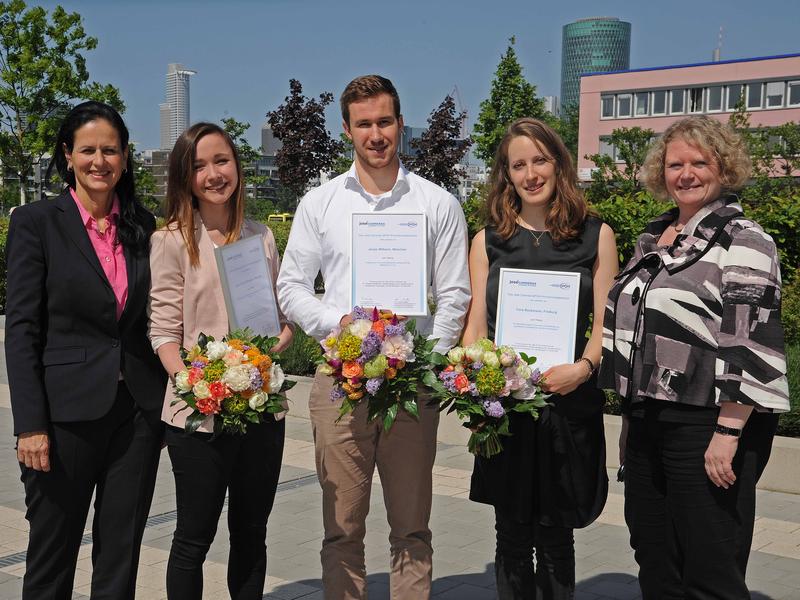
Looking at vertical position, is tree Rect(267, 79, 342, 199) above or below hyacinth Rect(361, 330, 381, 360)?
above

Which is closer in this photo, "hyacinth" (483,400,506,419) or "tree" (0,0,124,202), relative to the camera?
"hyacinth" (483,400,506,419)

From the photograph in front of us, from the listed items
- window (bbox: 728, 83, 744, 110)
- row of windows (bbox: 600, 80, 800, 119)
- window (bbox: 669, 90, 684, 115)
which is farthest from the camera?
window (bbox: 669, 90, 684, 115)

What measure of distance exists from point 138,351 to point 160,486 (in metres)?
3.59

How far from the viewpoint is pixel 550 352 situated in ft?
12.0

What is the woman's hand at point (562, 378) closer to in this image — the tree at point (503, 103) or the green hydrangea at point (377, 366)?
the green hydrangea at point (377, 366)

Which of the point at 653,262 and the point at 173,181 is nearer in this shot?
the point at 653,262

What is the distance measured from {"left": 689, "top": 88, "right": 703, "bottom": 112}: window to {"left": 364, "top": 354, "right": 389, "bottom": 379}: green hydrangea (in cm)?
7365

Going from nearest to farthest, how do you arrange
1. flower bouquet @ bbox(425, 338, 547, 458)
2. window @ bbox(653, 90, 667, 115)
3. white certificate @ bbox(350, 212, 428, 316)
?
flower bouquet @ bbox(425, 338, 547, 458) → white certificate @ bbox(350, 212, 428, 316) → window @ bbox(653, 90, 667, 115)

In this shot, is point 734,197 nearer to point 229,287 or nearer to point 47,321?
point 229,287

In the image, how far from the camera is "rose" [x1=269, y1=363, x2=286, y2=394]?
3363 millimetres

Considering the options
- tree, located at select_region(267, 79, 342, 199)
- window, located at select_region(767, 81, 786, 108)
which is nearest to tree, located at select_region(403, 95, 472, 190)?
tree, located at select_region(267, 79, 342, 199)

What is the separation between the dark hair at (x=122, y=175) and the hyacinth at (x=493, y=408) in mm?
1518

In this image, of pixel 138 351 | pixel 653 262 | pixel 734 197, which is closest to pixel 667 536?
pixel 653 262

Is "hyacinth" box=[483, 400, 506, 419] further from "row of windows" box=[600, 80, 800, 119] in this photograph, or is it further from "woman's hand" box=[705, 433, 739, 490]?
"row of windows" box=[600, 80, 800, 119]
